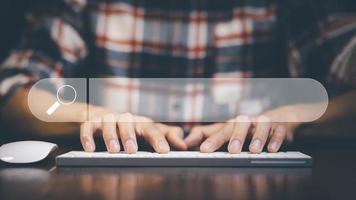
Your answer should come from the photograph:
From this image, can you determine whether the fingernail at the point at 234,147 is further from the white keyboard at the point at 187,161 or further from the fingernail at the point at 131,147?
the fingernail at the point at 131,147

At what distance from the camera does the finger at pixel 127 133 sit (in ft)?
2.21

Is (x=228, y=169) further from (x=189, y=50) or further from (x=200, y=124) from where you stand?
(x=189, y=50)

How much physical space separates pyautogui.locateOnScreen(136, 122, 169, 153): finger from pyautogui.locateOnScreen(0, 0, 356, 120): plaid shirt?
0.31 metres

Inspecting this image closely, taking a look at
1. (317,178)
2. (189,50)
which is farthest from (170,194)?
(189,50)

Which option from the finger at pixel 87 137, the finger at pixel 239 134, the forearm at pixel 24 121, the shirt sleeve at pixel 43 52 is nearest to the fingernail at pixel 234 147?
the finger at pixel 239 134

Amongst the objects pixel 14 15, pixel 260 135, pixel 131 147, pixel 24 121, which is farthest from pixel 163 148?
pixel 14 15

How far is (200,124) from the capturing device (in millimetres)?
906

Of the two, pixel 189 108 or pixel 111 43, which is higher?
pixel 111 43

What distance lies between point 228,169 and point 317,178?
120 millimetres

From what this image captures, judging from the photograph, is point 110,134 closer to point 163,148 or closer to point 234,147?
point 163,148

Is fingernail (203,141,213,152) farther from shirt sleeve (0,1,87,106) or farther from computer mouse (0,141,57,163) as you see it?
shirt sleeve (0,1,87,106)

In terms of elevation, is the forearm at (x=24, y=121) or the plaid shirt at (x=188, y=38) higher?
the plaid shirt at (x=188, y=38)

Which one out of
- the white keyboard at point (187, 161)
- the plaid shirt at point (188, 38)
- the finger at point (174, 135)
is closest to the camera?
the white keyboard at point (187, 161)

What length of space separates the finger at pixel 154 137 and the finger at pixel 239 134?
0.10 m
